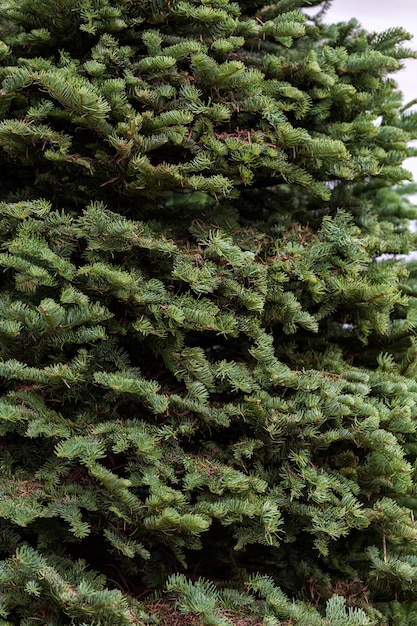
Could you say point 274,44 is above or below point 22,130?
above

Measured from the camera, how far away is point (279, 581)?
216 cm

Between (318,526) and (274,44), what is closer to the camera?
(318,526)

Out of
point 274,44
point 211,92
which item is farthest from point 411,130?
point 211,92

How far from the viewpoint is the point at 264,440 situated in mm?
2057

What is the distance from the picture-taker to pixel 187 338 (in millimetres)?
2215

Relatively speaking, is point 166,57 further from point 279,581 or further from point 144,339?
point 279,581

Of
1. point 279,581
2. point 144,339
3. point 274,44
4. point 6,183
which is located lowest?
point 279,581

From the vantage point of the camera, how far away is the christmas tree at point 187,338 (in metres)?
1.85

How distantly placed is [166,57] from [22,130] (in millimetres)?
520

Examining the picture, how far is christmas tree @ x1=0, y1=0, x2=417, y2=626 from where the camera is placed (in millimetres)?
1846

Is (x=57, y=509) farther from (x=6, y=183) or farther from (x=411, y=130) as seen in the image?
(x=411, y=130)

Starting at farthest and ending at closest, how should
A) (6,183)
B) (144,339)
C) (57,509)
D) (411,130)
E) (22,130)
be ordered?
(411,130)
(6,183)
(144,339)
(22,130)
(57,509)

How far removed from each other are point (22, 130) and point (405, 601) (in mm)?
2089

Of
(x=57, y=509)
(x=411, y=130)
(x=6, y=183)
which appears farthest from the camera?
(x=411, y=130)
